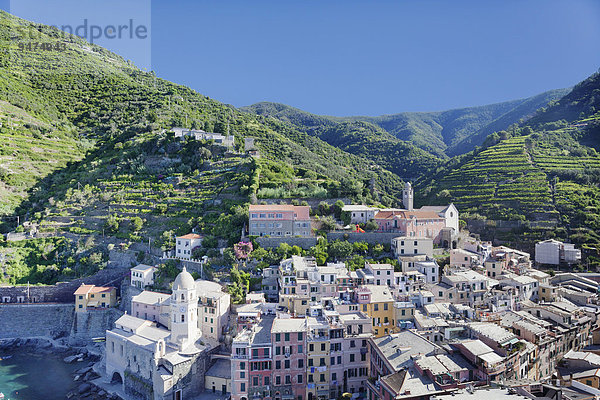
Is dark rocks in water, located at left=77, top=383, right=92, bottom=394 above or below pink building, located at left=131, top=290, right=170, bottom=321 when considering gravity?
below

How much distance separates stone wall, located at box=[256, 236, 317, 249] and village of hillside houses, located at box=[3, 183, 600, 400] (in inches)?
3.8

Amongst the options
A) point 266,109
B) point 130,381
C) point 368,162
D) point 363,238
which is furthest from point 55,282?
point 266,109

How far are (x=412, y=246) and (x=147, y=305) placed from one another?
23738 millimetres

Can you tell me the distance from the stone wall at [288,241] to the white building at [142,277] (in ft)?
34.3

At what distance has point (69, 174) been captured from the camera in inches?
2426

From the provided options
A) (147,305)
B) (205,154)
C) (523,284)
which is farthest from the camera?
(205,154)

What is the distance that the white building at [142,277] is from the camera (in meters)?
38.2

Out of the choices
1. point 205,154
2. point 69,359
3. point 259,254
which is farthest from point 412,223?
point 69,359

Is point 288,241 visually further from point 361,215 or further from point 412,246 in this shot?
point 412,246

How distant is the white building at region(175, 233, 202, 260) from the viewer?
127 ft

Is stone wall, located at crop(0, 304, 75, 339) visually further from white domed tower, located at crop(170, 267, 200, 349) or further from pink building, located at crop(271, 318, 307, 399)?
pink building, located at crop(271, 318, 307, 399)

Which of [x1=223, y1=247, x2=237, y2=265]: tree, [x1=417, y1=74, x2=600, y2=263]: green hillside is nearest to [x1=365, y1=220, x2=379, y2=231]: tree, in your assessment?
[x1=223, y1=247, x2=237, y2=265]: tree

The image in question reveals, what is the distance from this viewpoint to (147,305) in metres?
34.4

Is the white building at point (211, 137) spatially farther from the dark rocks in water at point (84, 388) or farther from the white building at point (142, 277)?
the dark rocks in water at point (84, 388)
